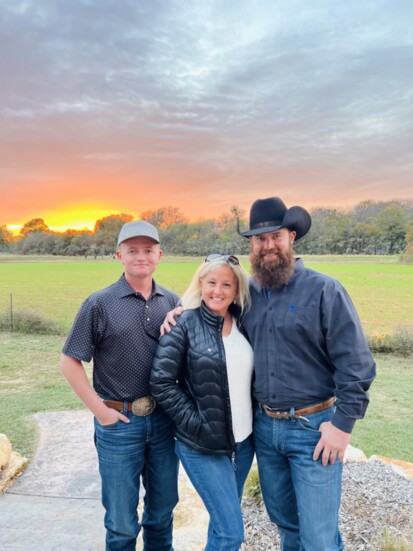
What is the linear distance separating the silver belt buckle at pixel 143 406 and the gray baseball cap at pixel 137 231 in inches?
36.0

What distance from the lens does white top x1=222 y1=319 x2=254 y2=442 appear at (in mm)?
2490

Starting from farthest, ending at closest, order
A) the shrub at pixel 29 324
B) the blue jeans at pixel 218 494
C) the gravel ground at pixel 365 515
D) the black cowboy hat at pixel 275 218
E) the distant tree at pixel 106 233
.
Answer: the distant tree at pixel 106 233 → the shrub at pixel 29 324 → the gravel ground at pixel 365 515 → the black cowboy hat at pixel 275 218 → the blue jeans at pixel 218 494

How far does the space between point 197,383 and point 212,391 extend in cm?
9

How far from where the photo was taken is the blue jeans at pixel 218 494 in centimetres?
237

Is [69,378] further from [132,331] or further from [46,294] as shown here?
[46,294]

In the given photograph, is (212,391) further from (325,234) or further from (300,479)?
(325,234)

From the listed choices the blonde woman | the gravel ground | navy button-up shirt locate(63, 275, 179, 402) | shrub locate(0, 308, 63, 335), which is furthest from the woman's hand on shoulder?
shrub locate(0, 308, 63, 335)

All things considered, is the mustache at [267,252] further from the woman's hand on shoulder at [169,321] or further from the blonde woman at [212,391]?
the woman's hand on shoulder at [169,321]

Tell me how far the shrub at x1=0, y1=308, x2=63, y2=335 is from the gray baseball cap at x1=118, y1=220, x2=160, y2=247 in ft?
41.5

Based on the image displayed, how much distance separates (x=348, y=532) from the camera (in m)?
3.16

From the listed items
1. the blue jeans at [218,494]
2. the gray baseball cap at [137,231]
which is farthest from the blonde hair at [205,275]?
the blue jeans at [218,494]

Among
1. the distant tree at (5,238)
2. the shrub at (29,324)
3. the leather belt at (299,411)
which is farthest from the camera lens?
the distant tree at (5,238)

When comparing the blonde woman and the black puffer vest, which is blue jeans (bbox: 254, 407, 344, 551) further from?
the black puffer vest

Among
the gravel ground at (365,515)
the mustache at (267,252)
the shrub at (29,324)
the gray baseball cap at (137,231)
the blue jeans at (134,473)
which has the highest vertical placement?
the gray baseball cap at (137,231)
